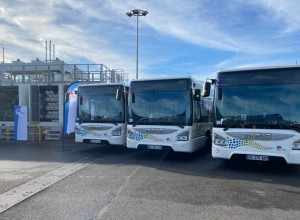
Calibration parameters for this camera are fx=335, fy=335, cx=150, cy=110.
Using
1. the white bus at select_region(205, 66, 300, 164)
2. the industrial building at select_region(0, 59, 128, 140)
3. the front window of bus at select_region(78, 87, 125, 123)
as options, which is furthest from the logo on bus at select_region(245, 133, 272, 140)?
the industrial building at select_region(0, 59, 128, 140)

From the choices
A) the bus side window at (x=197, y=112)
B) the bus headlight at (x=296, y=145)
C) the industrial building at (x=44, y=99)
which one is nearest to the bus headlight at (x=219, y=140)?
the bus headlight at (x=296, y=145)

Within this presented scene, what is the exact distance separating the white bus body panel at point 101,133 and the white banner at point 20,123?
5.88 metres

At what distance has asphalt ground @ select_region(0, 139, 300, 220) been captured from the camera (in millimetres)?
5832

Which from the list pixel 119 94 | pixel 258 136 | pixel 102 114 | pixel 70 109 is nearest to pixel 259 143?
pixel 258 136

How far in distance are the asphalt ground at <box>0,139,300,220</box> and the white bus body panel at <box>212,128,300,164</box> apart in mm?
595

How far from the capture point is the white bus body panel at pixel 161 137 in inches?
424

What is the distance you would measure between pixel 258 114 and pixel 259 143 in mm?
772

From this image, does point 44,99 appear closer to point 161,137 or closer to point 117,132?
point 117,132

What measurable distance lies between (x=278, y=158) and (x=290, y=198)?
2112mm

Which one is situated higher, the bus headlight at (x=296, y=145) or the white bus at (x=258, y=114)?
the white bus at (x=258, y=114)

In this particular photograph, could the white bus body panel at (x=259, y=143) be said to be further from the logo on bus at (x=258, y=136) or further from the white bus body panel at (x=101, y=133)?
the white bus body panel at (x=101, y=133)

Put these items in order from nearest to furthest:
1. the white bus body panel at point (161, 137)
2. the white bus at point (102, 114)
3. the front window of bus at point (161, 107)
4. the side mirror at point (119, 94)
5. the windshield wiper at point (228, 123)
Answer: the windshield wiper at point (228, 123), the white bus body panel at point (161, 137), the front window of bus at point (161, 107), the side mirror at point (119, 94), the white bus at point (102, 114)

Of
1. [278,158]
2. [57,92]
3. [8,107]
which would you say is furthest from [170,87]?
[8,107]

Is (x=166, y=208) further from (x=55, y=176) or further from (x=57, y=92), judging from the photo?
(x=57, y=92)
